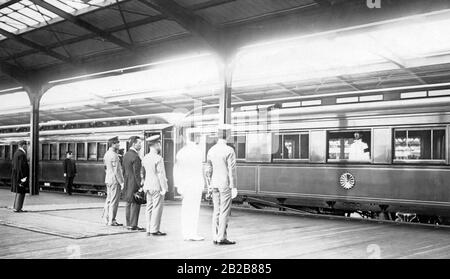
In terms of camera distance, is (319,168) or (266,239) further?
(319,168)

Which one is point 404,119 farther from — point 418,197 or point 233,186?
point 233,186

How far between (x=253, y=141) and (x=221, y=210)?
21.0ft

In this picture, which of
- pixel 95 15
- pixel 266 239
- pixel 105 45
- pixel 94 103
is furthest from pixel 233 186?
pixel 94 103

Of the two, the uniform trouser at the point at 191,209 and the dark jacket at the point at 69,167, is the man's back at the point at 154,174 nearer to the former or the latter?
the uniform trouser at the point at 191,209

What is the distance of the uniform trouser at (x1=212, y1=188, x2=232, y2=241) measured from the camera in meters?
8.18

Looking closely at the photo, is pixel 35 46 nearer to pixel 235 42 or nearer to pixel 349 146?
pixel 235 42

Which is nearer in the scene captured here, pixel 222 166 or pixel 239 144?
pixel 222 166

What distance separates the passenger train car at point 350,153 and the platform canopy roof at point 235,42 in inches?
76.6

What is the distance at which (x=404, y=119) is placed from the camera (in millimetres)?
11406

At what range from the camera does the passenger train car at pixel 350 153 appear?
1097 cm

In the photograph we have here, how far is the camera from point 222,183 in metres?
8.20

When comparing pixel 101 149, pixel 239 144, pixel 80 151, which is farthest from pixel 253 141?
pixel 80 151

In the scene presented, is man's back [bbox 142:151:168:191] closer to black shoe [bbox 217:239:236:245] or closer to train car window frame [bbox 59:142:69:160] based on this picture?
black shoe [bbox 217:239:236:245]
